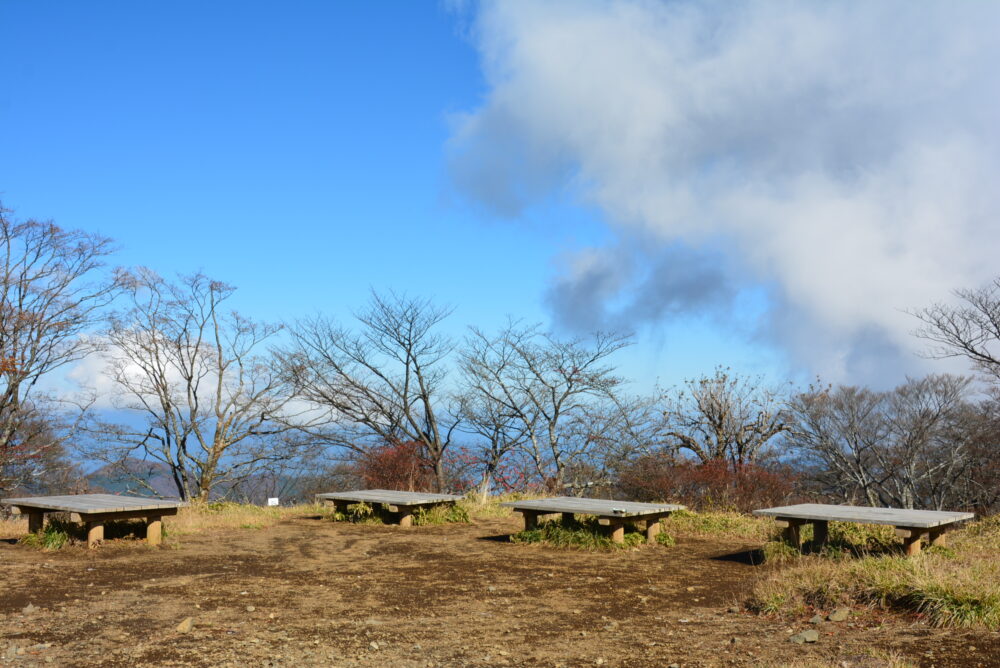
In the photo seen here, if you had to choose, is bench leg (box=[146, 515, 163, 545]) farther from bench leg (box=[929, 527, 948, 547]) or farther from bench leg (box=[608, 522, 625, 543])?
bench leg (box=[929, 527, 948, 547])

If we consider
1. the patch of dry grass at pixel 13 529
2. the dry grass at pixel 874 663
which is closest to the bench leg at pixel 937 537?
the dry grass at pixel 874 663

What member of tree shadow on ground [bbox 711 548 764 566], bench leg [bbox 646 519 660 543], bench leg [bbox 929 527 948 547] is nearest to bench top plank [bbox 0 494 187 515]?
bench leg [bbox 646 519 660 543]

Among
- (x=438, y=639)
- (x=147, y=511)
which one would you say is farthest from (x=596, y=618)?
(x=147, y=511)

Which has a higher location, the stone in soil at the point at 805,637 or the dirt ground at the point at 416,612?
the stone in soil at the point at 805,637

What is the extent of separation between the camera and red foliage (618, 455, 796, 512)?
1653 centimetres

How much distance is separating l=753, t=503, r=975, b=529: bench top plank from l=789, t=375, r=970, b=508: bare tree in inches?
645

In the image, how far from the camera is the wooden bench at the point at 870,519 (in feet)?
25.4

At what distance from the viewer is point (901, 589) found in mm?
5512

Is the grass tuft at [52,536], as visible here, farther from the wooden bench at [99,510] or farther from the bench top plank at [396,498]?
the bench top plank at [396,498]

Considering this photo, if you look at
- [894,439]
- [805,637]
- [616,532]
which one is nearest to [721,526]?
[616,532]

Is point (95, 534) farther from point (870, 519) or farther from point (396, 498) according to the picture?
point (870, 519)

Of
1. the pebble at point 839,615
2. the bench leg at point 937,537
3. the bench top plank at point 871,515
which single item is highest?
the bench top plank at point 871,515

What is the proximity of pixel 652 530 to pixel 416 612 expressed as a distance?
4.51 metres

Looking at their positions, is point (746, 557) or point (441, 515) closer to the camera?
point (746, 557)
